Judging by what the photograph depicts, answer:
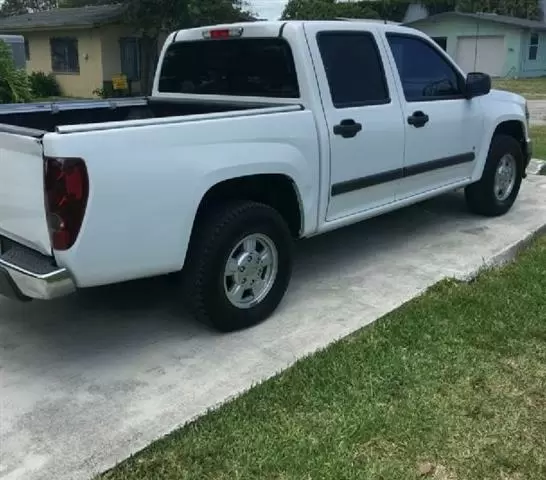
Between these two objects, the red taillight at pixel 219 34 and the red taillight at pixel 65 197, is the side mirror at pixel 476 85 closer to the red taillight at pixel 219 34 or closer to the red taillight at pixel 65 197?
the red taillight at pixel 219 34

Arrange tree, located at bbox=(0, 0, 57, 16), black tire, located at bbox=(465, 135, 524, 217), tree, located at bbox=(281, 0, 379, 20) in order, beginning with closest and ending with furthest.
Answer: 1. black tire, located at bbox=(465, 135, 524, 217)
2. tree, located at bbox=(281, 0, 379, 20)
3. tree, located at bbox=(0, 0, 57, 16)

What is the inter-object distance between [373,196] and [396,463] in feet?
7.96

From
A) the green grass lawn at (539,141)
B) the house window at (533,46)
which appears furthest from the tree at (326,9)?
the green grass lawn at (539,141)

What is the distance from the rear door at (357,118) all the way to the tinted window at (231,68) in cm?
24

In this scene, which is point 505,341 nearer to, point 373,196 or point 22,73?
point 373,196

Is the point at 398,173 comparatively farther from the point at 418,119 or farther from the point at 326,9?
the point at 326,9

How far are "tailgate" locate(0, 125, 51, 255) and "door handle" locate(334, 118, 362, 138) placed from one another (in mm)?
1951

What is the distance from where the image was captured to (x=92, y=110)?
4.96 metres

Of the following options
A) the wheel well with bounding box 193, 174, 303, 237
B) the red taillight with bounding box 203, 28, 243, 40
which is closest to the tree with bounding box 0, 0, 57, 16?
the red taillight with bounding box 203, 28, 243, 40

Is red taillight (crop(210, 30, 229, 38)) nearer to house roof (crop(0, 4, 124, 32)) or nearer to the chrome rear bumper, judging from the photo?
the chrome rear bumper

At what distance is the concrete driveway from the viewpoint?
302 cm

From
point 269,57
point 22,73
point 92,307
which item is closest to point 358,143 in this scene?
→ point 269,57

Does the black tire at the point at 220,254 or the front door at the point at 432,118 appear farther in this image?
the front door at the point at 432,118

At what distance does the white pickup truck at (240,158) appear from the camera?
10.5ft
